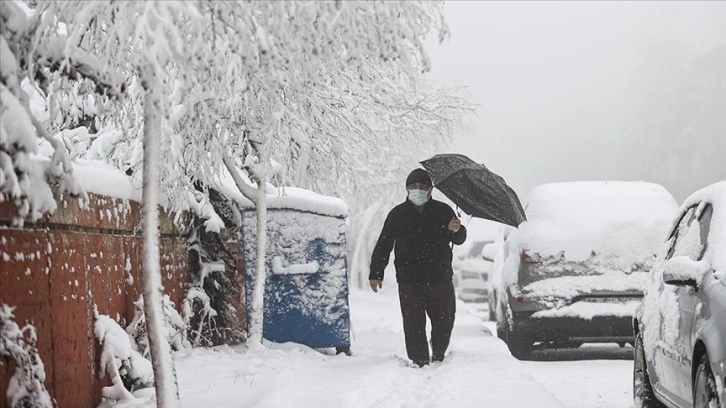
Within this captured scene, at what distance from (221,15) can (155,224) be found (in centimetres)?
111

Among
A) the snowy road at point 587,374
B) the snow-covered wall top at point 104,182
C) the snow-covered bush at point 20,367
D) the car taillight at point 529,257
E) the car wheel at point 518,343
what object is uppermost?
the snow-covered wall top at point 104,182

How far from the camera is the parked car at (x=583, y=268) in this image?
956 centimetres

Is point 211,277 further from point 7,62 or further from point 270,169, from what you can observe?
point 7,62

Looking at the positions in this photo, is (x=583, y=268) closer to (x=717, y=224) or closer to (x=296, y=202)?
(x=296, y=202)

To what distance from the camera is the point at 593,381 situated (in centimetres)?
851

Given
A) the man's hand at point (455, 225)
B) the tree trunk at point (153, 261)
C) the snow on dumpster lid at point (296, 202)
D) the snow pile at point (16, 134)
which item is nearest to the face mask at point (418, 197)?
the man's hand at point (455, 225)

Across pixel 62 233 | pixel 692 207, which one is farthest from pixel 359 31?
pixel 692 207

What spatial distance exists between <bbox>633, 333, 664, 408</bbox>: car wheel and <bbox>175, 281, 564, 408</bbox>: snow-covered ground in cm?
54

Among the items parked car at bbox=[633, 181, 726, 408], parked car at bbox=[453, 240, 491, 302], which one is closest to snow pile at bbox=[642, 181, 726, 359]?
parked car at bbox=[633, 181, 726, 408]

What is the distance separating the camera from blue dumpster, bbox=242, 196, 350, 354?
9.28 metres

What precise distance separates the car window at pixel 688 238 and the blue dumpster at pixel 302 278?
386cm

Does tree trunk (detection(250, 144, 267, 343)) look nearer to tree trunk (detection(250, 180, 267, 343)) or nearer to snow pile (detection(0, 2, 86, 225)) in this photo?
tree trunk (detection(250, 180, 267, 343))

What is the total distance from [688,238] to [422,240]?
3475mm

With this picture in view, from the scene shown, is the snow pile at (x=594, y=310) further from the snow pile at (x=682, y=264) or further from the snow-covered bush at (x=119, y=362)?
the snow-covered bush at (x=119, y=362)
